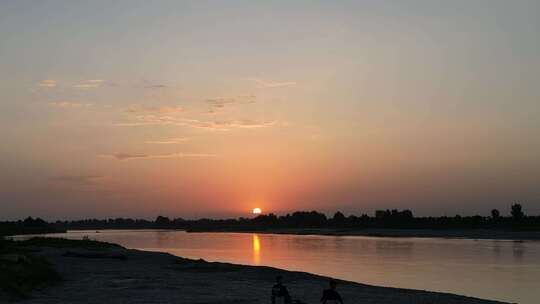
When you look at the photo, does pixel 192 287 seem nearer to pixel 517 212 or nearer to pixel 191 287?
pixel 191 287

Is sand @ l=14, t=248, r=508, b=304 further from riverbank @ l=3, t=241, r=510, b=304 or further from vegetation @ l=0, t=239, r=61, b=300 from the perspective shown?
vegetation @ l=0, t=239, r=61, b=300

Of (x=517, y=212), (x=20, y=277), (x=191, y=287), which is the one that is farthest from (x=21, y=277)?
(x=517, y=212)

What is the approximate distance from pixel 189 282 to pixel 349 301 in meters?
10.5

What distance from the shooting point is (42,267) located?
1312 inches

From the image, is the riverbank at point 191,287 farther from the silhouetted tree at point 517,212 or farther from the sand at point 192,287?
the silhouetted tree at point 517,212

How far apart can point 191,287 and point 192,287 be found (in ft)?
0.16

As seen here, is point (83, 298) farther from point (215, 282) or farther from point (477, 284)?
point (477, 284)

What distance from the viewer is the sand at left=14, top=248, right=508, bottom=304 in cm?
2666

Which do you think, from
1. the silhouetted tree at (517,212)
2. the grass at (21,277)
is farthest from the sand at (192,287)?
the silhouetted tree at (517,212)

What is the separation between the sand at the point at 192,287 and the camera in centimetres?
2666

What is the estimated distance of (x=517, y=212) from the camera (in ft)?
598

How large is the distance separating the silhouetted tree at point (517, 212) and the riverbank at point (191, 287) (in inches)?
6010

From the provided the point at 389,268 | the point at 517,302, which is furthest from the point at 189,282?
the point at 389,268

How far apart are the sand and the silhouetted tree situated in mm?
152906
